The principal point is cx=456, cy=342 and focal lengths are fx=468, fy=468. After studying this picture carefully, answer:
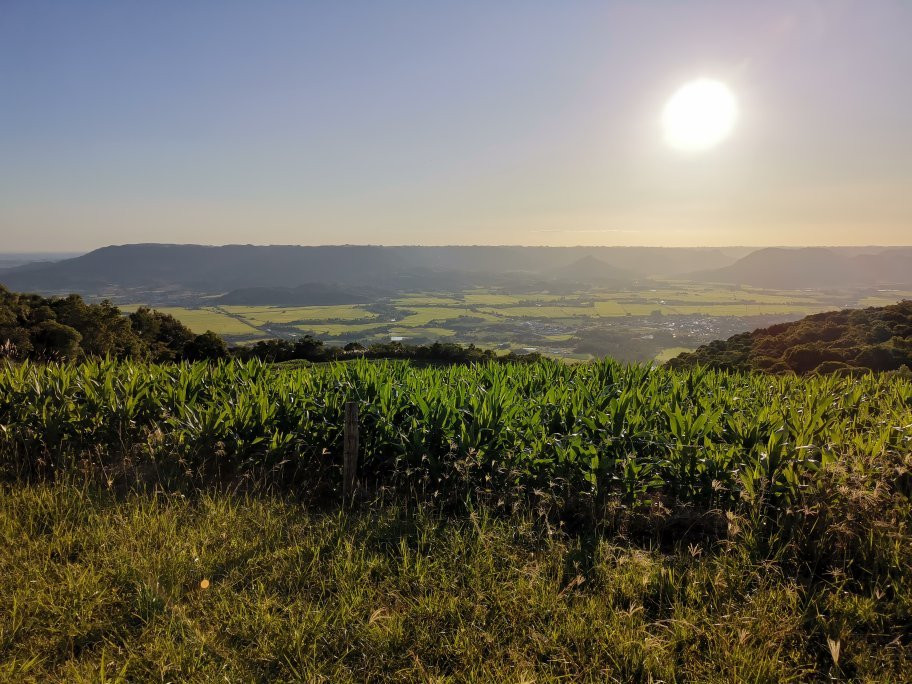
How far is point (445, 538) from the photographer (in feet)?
12.5

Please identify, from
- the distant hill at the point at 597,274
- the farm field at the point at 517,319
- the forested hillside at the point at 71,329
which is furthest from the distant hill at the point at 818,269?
the forested hillside at the point at 71,329

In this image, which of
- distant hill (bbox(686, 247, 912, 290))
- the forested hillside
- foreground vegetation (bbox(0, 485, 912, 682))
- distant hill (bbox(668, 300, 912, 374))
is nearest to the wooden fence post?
foreground vegetation (bbox(0, 485, 912, 682))

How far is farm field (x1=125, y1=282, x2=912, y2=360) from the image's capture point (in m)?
57.0

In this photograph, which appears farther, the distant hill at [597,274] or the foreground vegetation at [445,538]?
the distant hill at [597,274]

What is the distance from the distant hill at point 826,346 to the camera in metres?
14.3

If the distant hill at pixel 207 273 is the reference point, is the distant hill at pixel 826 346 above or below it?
below

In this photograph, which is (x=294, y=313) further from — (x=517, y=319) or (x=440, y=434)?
(x=440, y=434)

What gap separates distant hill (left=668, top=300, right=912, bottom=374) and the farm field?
16298 mm

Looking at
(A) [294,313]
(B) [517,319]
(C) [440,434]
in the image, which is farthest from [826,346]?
(A) [294,313]

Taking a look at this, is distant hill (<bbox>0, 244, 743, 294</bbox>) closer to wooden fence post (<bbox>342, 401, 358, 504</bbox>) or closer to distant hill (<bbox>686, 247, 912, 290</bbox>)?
distant hill (<bbox>686, 247, 912, 290</bbox>)

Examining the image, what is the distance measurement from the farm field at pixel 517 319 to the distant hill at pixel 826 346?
642 inches

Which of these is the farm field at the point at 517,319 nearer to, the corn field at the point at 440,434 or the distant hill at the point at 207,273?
the corn field at the point at 440,434

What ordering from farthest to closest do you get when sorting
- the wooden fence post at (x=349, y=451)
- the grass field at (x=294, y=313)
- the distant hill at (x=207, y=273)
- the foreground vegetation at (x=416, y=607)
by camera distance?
1. the distant hill at (x=207, y=273)
2. the grass field at (x=294, y=313)
3. the wooden fence post at (x=349, y=451)
4. the foreground vegetation at (x=416, y=607)

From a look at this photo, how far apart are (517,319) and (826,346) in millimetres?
65741
